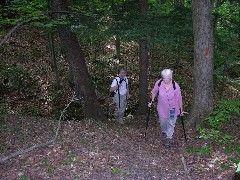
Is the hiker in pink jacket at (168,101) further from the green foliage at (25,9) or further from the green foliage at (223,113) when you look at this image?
the green foliage at (25,9)

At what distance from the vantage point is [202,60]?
26.5 feet

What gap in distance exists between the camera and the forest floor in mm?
6191

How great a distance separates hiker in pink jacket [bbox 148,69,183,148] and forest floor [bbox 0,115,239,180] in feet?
1.87

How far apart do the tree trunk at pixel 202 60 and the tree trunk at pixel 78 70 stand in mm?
4080

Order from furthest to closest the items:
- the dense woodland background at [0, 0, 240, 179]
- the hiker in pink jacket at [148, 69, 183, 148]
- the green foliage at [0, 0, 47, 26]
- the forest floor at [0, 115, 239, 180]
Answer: the green foliage at [0, 0, 47, 26] < the hiker in pink jacket at [148, 69, 183, 148] < the dense woodland background at [0, 0, 240, 179] < the forest floor at [0, 115, 239, 180]

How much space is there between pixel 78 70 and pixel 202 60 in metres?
4.56

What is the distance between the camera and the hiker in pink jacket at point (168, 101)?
7.54 meters

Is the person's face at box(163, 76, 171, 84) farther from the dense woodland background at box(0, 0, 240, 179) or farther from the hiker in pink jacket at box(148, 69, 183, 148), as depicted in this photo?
the dense woodland background at box(0, 0, 240, 179)

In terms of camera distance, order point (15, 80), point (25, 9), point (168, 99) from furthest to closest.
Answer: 1. point (15, 80)
2. point (25, 9)
3. point (168, 99)

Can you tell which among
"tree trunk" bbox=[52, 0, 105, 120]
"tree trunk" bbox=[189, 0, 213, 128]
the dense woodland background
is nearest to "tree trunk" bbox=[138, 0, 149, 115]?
the dense woodland background

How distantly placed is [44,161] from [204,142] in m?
4.07

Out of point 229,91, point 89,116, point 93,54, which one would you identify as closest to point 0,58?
point 93,54

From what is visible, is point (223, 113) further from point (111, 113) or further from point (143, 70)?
point (111, 113)

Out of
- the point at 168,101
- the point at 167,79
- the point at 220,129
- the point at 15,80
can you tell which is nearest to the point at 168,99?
the point at 168,101
